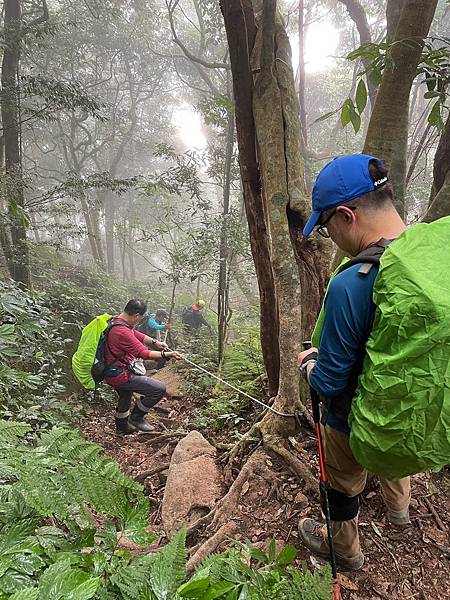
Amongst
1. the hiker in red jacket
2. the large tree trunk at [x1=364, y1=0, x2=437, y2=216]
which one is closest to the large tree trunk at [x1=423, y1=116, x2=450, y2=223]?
the large tree trunk at [x1=364, y1=0, x2=437, y2=216]

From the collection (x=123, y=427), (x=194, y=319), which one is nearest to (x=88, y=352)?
(x=123, y=427)

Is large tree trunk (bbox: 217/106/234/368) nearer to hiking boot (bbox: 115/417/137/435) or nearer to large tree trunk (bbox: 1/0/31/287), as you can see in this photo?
hiking boot (bbox: 115/417/137/435)

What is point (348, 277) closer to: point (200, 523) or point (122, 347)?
point (200, 523)

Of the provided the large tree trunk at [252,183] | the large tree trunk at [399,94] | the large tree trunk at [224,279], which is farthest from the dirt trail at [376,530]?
the large tree trunk at [224,279]

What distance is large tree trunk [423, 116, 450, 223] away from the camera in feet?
10.2

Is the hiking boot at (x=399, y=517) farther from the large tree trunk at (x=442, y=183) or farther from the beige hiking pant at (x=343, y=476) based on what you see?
the large tree trunk at (x=442, y=183)

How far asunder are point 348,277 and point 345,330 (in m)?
0.24

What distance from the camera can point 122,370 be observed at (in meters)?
5.60

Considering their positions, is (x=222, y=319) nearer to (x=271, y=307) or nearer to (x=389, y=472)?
(x=271, y=307)

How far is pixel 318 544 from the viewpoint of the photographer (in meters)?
2.52

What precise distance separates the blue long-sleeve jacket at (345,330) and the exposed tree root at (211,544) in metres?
1.52

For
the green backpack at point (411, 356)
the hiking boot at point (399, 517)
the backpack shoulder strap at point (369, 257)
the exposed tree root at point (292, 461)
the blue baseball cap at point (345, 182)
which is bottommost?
the hiking boot at point (399, 517)

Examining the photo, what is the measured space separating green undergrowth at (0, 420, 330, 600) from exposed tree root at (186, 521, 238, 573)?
2.53 feet

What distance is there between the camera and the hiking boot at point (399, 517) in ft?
8.60
